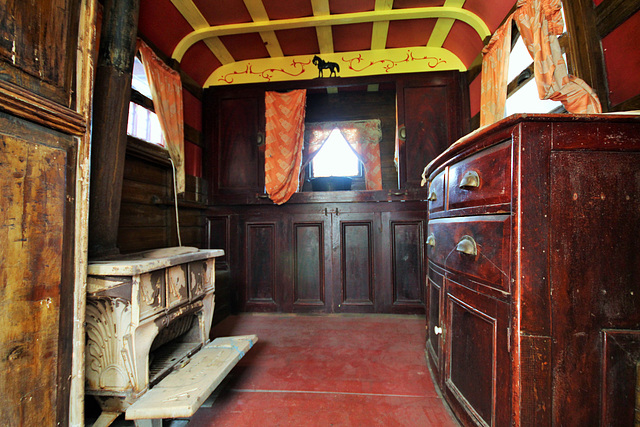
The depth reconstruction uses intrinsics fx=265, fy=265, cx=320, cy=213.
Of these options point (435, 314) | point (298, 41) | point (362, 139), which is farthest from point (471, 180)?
point (362, 139)

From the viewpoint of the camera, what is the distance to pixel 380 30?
2852 millimetres

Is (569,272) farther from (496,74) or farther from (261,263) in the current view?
(261,263)

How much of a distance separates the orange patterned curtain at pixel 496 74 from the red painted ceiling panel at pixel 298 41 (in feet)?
5.73

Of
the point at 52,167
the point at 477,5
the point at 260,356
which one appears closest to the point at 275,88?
the point at 477,5

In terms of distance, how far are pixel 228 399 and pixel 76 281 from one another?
1009 millimetres

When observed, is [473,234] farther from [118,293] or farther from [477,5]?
[477,5]

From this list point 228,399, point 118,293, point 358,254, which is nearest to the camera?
point 118,293

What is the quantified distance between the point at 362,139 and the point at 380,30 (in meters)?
1.34

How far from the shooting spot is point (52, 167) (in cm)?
100

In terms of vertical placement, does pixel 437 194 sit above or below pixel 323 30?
below

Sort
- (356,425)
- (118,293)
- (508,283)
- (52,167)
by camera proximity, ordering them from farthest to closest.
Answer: (356,425), (118,293), (52,167), (508,283)

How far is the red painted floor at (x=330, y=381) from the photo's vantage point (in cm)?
136

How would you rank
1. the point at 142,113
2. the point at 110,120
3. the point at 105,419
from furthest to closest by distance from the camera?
the point at 142,113
the point at 110,120
the point at 105,419

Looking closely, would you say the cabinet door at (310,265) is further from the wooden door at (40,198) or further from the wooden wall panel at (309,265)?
the wooden door at (40,198)
